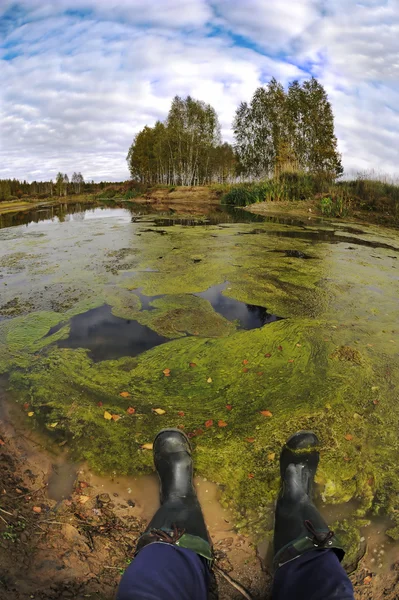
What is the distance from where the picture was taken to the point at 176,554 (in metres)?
1.22

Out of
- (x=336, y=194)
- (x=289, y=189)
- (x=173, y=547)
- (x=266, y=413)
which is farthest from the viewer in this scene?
(x=289, y=189)

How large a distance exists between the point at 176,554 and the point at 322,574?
48 centimetres

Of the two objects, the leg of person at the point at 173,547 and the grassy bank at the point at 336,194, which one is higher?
the grassy bank at the point at 336,194

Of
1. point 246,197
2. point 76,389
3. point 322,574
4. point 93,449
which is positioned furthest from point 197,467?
point 246,197

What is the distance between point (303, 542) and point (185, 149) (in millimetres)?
36310

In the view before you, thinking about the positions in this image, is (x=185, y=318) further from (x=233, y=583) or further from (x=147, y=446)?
(x=233, y=583)

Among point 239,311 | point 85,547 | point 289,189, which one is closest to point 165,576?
point 85,547

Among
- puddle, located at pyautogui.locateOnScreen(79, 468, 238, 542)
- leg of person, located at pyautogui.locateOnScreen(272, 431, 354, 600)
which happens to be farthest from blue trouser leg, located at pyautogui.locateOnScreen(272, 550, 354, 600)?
puddle, located at pyautogui.locateOnScreen(79, 468, 238, 542)

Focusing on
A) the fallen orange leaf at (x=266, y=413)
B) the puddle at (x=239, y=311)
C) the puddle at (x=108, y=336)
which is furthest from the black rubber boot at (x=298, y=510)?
the puddle at (x=239, y=311)

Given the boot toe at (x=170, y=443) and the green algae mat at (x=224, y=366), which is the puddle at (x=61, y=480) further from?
the boot toe at (x=170, y=443)

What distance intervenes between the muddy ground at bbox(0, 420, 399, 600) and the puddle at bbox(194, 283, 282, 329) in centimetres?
226

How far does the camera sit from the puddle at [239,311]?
384 cm

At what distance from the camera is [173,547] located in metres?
1.24

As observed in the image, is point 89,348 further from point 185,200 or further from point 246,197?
point 185,200
